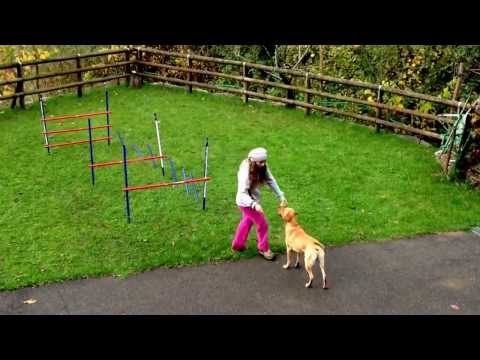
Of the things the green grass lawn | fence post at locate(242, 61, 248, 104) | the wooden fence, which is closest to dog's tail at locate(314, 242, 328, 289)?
the green grass lawn

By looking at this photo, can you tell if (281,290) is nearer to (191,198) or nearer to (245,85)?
(191,198)

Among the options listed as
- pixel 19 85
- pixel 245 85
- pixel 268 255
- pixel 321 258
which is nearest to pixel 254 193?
pixel 268 255

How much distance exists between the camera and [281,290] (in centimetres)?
670

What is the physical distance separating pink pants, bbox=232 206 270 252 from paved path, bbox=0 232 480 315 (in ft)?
0.86

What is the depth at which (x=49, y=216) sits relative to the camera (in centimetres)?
855

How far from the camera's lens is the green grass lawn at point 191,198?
7555 mm

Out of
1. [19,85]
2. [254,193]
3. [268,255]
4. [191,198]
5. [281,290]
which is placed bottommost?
[281,290]

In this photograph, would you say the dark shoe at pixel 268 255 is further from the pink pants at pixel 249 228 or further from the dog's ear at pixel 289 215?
the dog's ear at pixel 289 215

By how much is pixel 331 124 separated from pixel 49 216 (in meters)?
6.79

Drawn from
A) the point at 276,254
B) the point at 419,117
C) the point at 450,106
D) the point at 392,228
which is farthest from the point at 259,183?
the point at 419,117

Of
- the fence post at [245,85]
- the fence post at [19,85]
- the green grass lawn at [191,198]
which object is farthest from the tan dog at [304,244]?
the fence post at [19,85]

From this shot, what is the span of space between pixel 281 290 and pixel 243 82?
870 centimetres

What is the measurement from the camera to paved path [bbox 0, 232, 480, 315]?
6.36 meters

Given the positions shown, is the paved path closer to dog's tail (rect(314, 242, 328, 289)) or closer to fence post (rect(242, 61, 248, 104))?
dog's tail (rect(314, 242, 328, 289))
